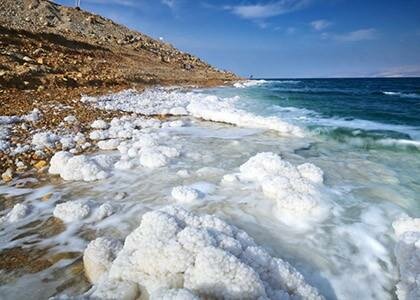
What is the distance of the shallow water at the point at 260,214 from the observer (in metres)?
2.84

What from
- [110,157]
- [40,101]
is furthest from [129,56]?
[110,157]

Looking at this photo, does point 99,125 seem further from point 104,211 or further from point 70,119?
point 104,211

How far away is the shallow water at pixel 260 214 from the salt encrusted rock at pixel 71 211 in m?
0.11

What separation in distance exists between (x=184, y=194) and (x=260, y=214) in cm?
97

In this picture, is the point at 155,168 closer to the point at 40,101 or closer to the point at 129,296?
the point at 129,296

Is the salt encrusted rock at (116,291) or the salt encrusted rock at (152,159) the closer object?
the salt encrusted rock at (116,291)

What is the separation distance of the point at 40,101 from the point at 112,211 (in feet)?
23.7

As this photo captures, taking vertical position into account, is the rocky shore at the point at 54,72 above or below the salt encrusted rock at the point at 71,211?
above

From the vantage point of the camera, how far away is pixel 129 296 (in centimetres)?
223

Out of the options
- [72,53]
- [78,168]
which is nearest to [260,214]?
[78,168]

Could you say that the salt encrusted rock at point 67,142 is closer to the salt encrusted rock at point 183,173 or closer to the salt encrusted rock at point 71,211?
the salt encrusted rock at point 183,173

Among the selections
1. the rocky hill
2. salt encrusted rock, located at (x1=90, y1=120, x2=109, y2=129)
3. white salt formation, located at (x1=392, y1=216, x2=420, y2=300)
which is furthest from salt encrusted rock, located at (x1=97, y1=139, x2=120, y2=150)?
white salt formation, located at (x1=392, y1=216, x2=420, y2=300)

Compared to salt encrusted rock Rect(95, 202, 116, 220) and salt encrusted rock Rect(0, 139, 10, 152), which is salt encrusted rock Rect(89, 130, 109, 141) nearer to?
salt encrusted rock Rect(0, 139, 10, 152)

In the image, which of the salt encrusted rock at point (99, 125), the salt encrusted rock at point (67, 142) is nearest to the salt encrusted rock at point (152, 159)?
the salt encrusted rock at point (67, 142)
